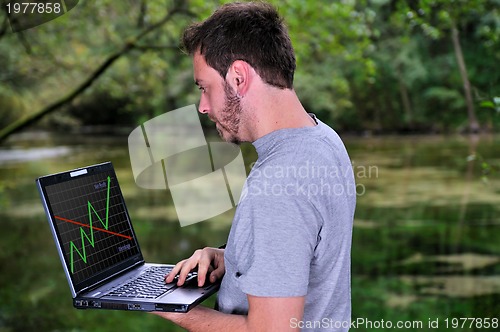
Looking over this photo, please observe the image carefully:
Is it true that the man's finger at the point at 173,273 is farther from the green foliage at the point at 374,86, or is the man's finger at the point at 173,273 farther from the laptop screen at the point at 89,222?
the green foliage at the point at 374,86

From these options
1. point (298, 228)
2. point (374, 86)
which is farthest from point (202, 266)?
point (374, 86)

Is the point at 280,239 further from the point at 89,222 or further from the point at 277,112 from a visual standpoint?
the point at 89,222

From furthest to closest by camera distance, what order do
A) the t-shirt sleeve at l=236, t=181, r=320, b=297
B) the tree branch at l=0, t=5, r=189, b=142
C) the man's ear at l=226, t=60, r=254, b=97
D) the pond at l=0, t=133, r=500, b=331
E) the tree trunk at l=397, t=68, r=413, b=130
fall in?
the tree trunk at l=397, t=68, r=413, b=130, the pond at l=0, t=133, r=500, b=331, the tree branch at l=0, t=5, r=189, b=142, the man's ear at l=226, t=60, r=254, b=97, the t-shirt sleeve at l=236, t=181, r=320, b=297

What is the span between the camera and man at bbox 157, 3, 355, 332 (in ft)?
3.23

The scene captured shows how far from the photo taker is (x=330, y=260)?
1.07 meters

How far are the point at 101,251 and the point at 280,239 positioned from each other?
473mm

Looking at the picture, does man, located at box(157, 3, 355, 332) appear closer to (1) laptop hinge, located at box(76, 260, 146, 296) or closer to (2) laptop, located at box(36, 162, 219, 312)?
(2) laptop, located at box(36, 162, 219, 312)

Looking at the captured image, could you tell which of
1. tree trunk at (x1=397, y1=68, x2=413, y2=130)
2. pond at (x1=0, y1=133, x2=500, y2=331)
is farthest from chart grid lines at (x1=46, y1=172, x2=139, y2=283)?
tree trunk at (x1=397, y1=68, x2=413, y2=130)

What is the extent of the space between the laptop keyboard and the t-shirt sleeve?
28 centimetres

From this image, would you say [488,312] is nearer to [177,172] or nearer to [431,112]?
[177,172]

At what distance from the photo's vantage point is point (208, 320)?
3.64 ft
